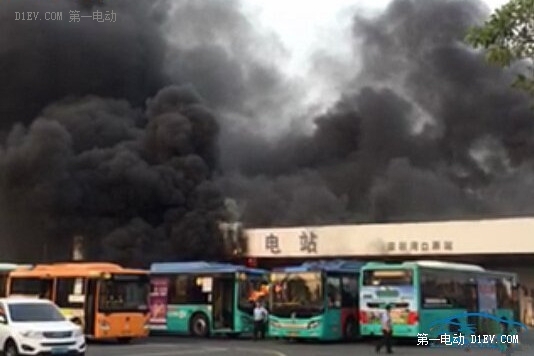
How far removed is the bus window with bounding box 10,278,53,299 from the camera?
24.8 meters

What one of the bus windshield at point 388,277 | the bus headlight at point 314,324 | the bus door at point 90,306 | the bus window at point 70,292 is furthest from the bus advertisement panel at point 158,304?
the bus windshield at point 388,277

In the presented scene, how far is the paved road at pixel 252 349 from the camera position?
65.7 ft

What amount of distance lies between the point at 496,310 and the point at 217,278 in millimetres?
8622

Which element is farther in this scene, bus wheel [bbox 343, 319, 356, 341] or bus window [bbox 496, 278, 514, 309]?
bus window [bbox 496, 278, 514, 309]

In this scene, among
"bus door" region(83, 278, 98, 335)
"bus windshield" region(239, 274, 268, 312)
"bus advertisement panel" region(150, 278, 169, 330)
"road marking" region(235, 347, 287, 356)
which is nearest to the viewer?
"road marking" region(235, 347, 287, 356)

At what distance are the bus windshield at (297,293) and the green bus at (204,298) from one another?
190cm

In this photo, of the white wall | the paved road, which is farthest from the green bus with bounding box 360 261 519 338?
the white wall

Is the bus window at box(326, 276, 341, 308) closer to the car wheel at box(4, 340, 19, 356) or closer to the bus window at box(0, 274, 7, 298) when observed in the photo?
the bus window at box(0, 274, 7, 298)

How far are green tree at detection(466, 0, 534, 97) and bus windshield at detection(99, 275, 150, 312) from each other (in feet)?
59.3

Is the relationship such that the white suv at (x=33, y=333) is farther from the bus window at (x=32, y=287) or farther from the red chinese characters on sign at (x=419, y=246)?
the red chinese characters on sign at (x=419, y=246)

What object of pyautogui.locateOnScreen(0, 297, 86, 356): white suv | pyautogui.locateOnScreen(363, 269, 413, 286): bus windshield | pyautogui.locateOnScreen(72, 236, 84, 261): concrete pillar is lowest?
pyautogui.locateOnScreen(0, 297, 86, 356): white suv

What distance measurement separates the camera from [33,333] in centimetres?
1609

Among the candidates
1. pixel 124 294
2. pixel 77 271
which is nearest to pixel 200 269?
pixel 124 294

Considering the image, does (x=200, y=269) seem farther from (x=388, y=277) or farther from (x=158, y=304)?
(x=388, y=277)
